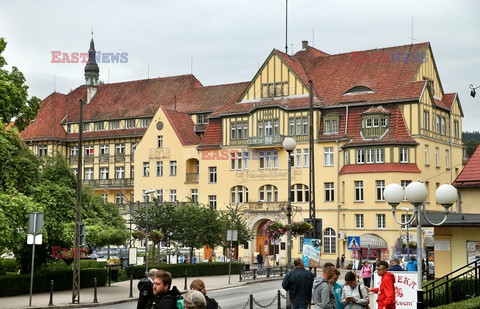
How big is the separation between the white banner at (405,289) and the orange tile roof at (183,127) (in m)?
64.4

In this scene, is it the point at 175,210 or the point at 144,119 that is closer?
the point at 175,210

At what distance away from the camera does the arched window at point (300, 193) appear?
73500 mm

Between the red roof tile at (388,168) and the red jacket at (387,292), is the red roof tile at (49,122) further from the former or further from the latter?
the red jacket at (387,292)

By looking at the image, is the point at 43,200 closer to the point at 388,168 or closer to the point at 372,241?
the point at 372,241

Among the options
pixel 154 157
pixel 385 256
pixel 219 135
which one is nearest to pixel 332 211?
pixel 385 256

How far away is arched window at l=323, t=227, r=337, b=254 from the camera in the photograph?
7097cm

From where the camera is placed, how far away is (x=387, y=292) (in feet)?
58.6

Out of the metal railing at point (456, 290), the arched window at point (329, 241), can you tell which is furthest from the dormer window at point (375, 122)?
the metal railing at point (456, 290)

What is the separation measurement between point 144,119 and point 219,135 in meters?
12.1

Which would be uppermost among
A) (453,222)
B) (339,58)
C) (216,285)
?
(339,58)

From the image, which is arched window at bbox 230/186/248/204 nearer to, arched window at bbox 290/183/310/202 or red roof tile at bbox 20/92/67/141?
arched window at bbox 290/183/310/202

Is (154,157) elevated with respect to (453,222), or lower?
elevated

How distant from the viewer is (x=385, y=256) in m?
67.5

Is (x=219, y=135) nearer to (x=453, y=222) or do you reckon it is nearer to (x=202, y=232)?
(x=202, y=232)
